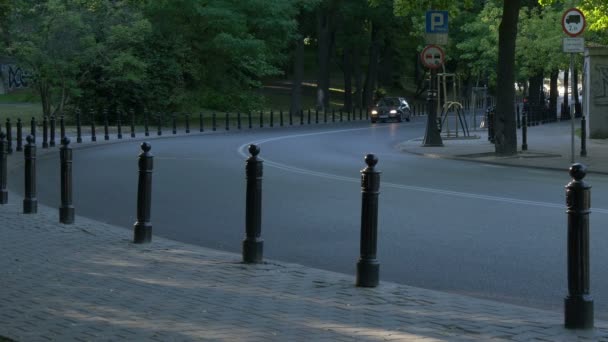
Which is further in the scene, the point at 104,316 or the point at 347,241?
the point at 347,241

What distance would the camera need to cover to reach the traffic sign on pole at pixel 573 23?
23516 millimetres

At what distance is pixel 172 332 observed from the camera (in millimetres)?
7352

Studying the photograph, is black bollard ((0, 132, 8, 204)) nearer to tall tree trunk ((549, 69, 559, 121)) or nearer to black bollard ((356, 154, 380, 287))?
black bollard ((356, 154, 380, 287))

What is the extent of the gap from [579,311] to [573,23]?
1677cm

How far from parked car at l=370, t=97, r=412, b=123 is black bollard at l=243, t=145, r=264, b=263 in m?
48.8

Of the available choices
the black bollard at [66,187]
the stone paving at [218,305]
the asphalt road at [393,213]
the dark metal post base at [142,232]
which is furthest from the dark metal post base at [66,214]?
the stone paving at [218,305]

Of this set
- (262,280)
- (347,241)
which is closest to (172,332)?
(262,280)

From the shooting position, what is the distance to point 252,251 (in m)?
10.6

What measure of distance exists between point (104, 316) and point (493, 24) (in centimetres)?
4929

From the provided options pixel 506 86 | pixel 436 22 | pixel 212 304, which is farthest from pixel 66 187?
pixel 436 22

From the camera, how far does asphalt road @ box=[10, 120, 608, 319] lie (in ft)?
34.7

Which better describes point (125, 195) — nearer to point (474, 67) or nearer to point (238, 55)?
point (238, 55)

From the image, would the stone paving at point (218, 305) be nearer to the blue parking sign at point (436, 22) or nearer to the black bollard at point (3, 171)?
Answer: the black bollard at point (3, 171)

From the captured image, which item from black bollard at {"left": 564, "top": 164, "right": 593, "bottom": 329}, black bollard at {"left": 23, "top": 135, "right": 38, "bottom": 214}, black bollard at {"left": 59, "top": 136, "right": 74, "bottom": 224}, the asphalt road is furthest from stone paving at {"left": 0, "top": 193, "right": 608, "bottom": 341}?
black bollard at {"left": 23, "top": 135, "right": 38, "bottom": 214}
